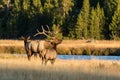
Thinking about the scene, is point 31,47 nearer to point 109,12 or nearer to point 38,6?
point 109,12

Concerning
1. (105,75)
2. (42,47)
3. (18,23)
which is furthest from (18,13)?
(105,75)

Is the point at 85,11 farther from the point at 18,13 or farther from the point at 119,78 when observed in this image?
the point at 119,78

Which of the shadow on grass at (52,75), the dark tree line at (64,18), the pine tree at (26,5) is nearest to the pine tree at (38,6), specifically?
the dark tree line at (64,18)

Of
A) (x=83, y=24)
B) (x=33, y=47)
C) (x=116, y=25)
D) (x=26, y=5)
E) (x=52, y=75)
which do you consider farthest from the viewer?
(x=26, y=5)

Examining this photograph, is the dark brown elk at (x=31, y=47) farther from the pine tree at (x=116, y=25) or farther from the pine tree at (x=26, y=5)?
the pine tree at (x=26, y=5)

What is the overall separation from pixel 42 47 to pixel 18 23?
68853 millimetres

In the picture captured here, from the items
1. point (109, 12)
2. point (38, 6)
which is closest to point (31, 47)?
point (109, 12)

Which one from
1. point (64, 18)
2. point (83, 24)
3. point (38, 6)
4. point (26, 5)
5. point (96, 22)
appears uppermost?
point (26, 5)

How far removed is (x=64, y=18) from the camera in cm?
8819

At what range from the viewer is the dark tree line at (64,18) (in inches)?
3130

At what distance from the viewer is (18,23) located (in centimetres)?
9350

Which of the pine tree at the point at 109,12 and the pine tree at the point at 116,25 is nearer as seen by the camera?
the pine tree at the point at 116,25

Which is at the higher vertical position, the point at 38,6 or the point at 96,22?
the point at 38,6

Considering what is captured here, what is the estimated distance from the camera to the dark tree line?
79500 millimetres
